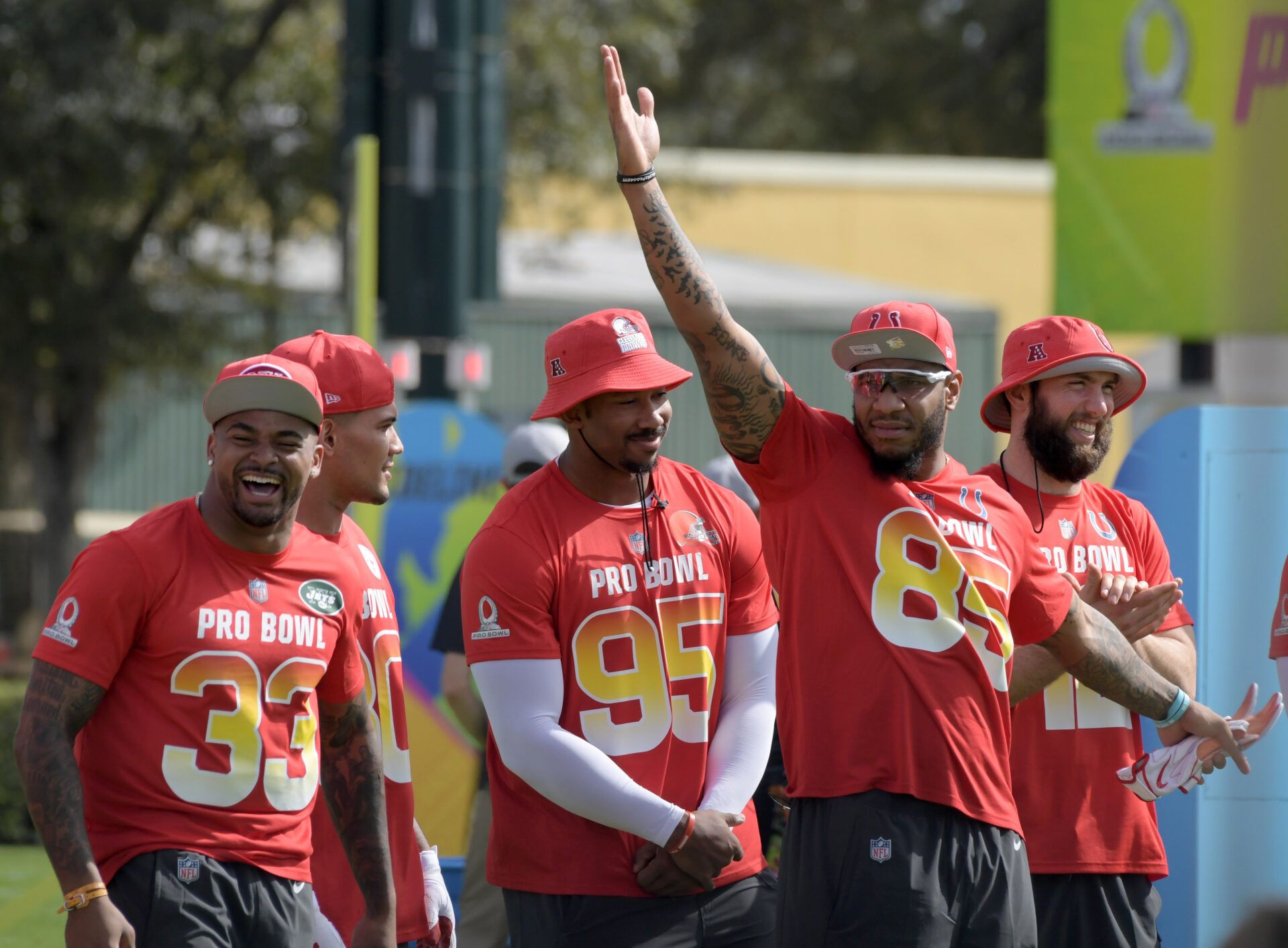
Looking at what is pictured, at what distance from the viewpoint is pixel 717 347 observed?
3807 mm

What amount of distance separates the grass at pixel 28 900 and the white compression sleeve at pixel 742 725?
377 cm

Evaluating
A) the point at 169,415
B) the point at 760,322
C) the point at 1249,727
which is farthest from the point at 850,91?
the point at 1249,727

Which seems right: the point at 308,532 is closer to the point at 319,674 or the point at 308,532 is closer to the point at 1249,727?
the point at 319,674

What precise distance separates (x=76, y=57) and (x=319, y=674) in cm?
1329

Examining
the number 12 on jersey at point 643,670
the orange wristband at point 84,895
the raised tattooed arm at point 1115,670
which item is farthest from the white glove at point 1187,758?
→ the orange wristband at point 84,895

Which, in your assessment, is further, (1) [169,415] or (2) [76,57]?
(1) [169,415]

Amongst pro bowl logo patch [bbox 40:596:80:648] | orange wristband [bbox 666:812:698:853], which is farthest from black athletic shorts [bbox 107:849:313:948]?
orange wristband [bbox 666:812:698:853]

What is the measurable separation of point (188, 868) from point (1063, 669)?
2.18 meters

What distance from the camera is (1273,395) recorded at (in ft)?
5.02

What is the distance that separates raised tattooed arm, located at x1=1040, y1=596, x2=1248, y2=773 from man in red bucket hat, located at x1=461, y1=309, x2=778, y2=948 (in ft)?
2.47

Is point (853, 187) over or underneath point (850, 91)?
underneath

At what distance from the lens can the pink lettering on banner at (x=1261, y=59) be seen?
1.47 metres

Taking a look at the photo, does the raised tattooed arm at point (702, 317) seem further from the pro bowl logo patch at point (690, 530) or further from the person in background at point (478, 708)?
the person in background at point (478, 708)

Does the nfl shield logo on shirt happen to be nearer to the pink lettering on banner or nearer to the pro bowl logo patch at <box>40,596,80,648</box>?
the pro bowl logo patch at <box>40,596,80,648</box>
